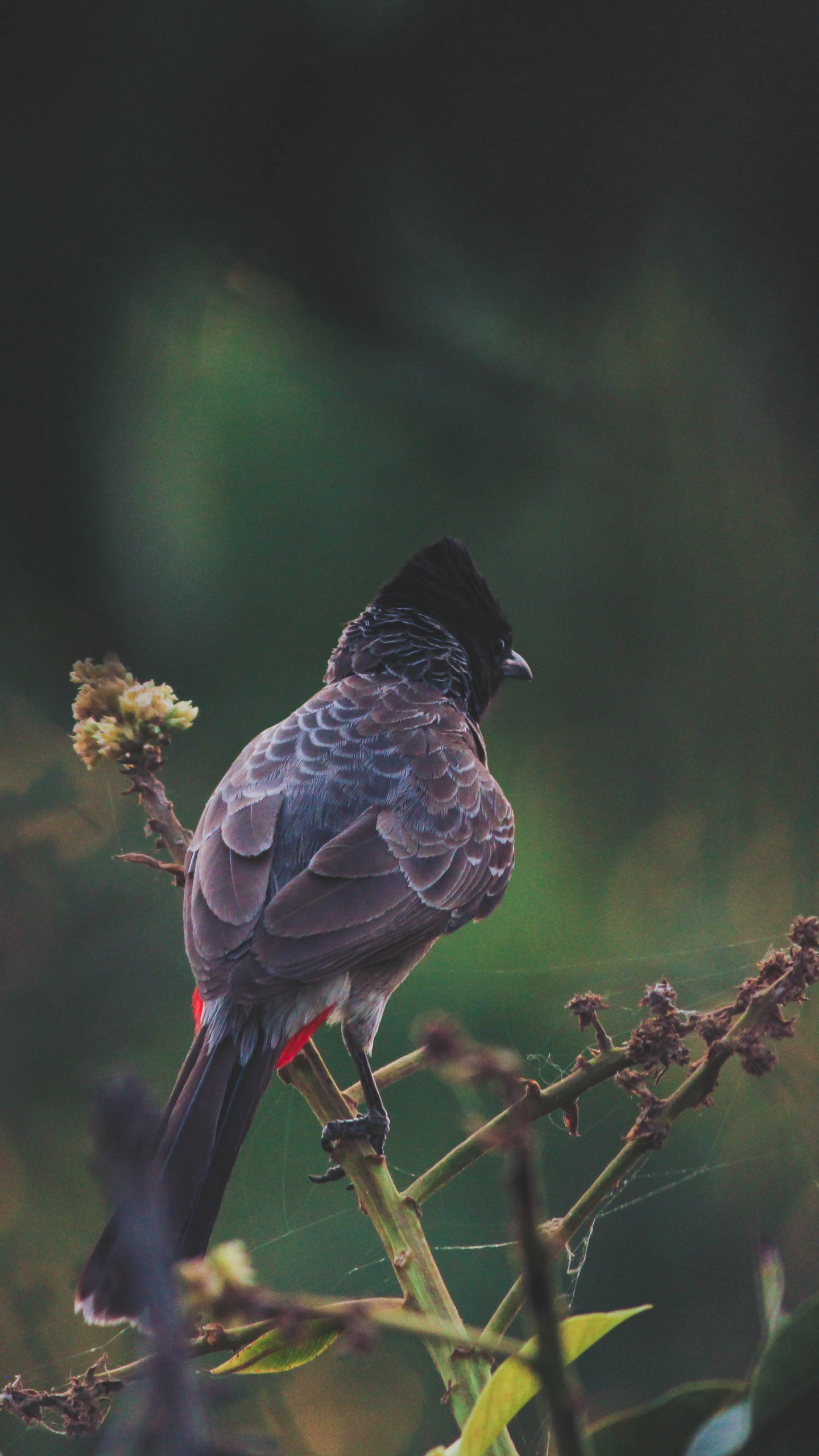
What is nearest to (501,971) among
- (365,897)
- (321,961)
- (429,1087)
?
(429,1087)

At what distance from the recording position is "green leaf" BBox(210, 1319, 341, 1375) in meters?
0.53

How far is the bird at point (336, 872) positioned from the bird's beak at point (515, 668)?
8 centimetres

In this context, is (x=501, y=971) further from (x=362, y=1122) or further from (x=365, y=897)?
(x=362, y=1122)

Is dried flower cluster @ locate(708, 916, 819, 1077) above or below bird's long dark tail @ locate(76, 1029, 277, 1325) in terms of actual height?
below

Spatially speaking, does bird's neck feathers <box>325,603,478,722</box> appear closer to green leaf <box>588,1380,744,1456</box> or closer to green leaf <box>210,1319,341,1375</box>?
green leaf <box>210,1319,341,1375</box>

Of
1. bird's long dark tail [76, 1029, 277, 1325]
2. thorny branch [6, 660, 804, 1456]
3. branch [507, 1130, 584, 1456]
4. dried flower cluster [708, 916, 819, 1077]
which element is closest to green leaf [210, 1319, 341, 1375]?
thorny branch [6, 660, 804, 1456]

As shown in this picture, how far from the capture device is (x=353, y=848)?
1.23 m

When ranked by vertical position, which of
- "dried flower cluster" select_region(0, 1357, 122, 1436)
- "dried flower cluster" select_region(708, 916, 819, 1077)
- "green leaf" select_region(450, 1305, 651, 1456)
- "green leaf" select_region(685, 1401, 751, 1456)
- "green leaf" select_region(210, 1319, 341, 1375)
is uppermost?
"dried flower cluster" select_region(708, 916, 819, 1077)

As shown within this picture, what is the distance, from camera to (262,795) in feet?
4.22

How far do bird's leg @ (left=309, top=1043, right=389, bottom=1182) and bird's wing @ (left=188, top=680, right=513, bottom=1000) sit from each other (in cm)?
12

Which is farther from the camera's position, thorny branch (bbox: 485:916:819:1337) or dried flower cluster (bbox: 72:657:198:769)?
dried flower cluster (bbox: 72:657:198:769)

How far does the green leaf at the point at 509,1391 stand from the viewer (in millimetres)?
357

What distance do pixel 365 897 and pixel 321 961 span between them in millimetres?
125

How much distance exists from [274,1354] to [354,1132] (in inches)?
8.8
